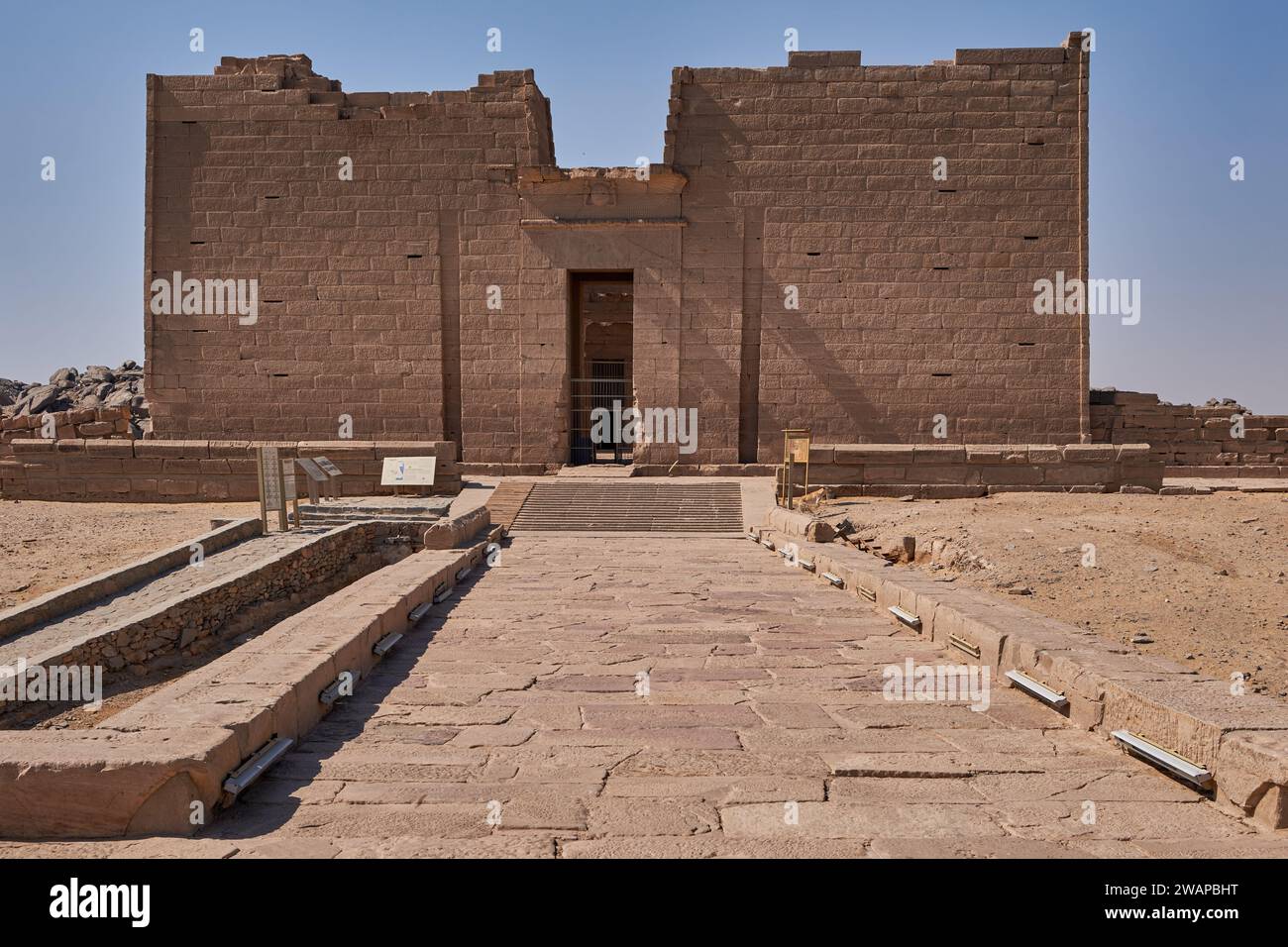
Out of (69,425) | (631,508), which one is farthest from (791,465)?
(69,425)

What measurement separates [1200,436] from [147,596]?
17.5m

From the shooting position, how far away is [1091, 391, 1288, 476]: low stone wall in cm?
1631

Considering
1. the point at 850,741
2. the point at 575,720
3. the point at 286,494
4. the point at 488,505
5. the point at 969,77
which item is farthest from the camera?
the point at 969,77

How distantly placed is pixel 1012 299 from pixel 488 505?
10.1 m

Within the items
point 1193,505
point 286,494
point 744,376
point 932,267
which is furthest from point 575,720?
point 932,267

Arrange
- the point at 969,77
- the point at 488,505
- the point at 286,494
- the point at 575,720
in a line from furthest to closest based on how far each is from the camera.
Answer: the point at 969,77, the point at 488,505, the point at 286,494, the point at 575,720

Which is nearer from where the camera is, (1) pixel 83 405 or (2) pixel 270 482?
(2) pixel 270 482

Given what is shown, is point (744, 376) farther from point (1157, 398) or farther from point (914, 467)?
point (1157, 398)

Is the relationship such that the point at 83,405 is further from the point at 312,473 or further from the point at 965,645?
the point at 965,645

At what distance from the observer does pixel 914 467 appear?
13.1 metres

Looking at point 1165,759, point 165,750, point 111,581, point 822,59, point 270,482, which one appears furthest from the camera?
point 822,59

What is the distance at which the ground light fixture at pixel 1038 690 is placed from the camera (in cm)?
420

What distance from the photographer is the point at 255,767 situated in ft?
10.9

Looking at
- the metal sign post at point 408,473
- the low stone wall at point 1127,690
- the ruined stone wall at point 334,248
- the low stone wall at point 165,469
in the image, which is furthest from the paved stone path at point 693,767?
the ruined stone wall at point 334,248
